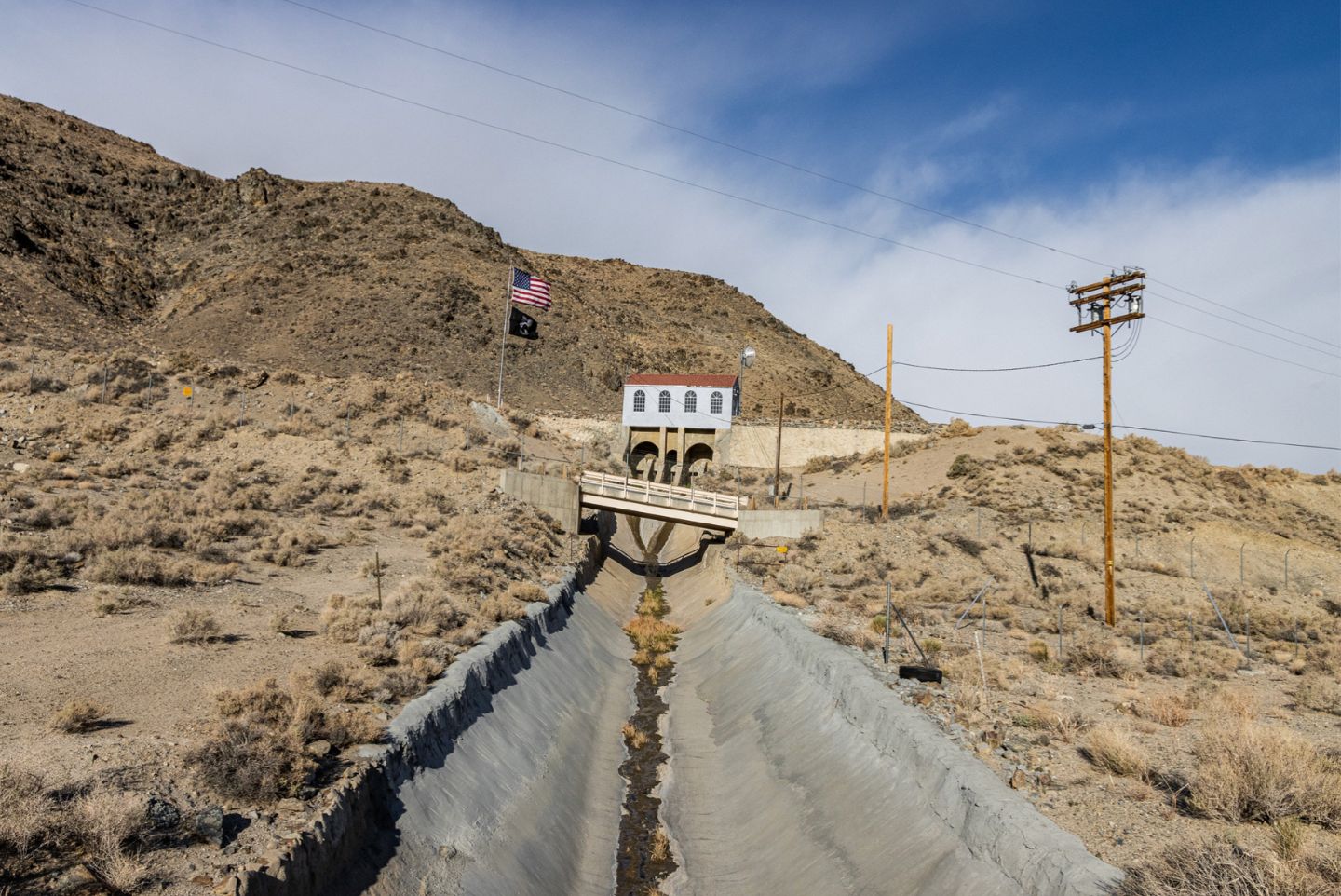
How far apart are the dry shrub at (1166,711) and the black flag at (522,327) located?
79.1 m

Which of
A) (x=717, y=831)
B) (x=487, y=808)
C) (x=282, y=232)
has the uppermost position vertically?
(x=282, y=232)

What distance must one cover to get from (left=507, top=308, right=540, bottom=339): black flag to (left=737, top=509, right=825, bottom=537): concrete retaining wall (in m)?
53.7

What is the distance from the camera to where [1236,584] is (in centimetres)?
3575

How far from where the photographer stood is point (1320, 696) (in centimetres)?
1675

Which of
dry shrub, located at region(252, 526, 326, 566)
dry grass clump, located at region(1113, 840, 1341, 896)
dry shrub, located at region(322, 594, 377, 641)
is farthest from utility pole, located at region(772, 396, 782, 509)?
dry grass clump, located at region(1113, 840, 1341, 896)

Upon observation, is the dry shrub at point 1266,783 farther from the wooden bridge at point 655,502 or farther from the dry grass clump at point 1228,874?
the wooden bridge at point 655,502

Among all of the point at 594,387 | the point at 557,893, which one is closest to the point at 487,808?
the point at 557,893

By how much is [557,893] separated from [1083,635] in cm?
1794

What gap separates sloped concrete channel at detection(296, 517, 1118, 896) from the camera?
10523 millimetres

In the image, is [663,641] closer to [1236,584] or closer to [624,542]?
[624,542]

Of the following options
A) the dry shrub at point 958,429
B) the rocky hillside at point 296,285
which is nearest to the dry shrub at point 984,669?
the dry shrub at point 958,429

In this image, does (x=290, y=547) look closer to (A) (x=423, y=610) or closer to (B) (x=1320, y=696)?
(A) (x=423, y=610)

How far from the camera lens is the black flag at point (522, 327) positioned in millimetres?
90544

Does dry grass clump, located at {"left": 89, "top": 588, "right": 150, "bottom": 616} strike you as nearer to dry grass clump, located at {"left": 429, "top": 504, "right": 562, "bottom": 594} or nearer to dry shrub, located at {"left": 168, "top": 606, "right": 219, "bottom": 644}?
dry shrub, located at {"left": 168, "top": 606, "right": 219, "bottom": 644}
